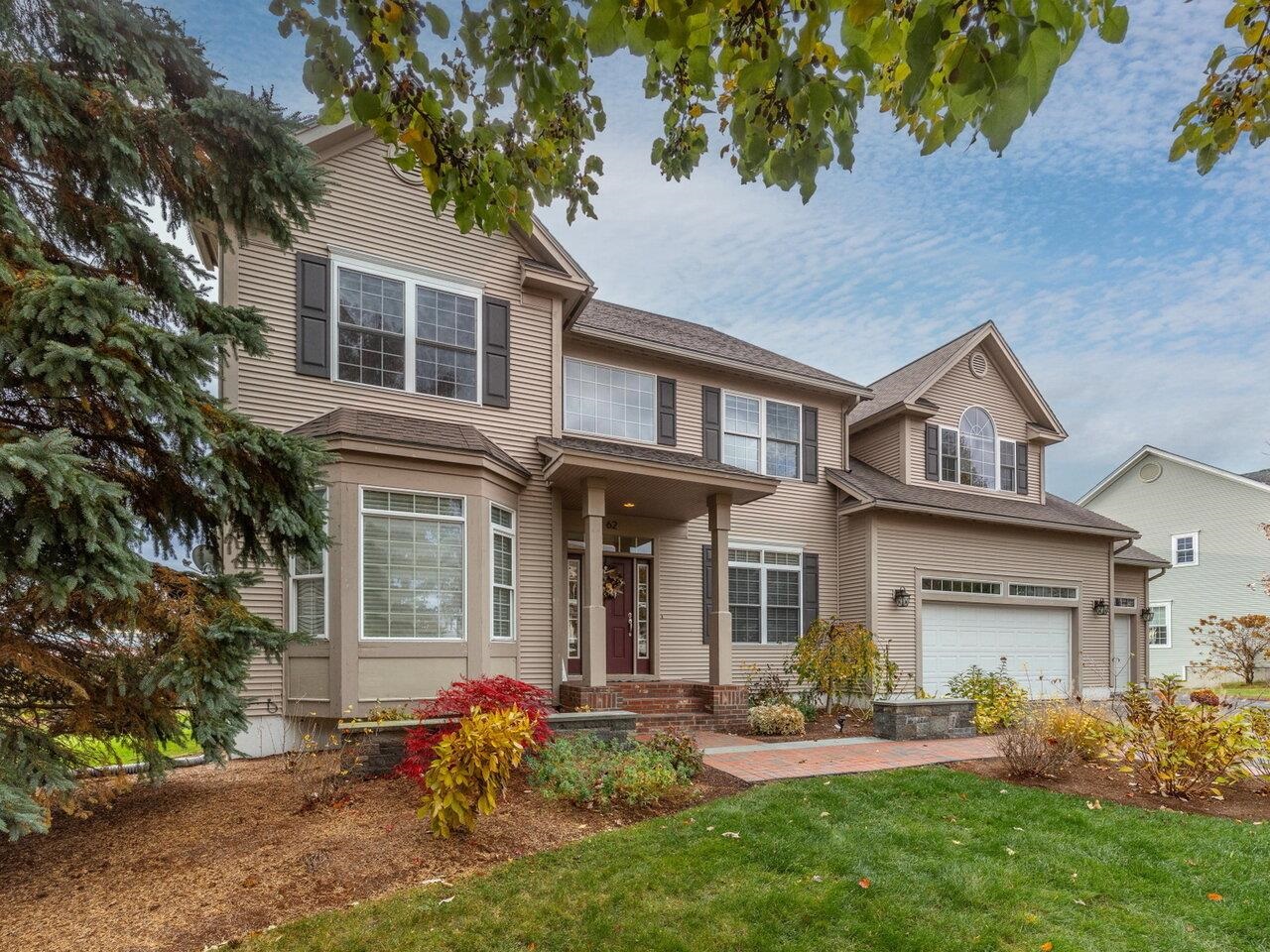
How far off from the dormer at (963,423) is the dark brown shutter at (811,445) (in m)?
1.69

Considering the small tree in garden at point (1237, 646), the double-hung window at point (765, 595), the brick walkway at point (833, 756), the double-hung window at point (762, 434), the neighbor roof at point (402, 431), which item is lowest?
the small tree in garden at point (1237, 646)

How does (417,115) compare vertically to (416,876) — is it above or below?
above

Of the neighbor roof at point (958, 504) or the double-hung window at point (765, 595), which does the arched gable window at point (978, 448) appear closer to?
the neighbor roof at point (958, 504)

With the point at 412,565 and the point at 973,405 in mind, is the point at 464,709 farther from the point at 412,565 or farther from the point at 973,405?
the point at 973,405

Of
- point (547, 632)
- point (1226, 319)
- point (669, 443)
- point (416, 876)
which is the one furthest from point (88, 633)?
point (1226, 319)

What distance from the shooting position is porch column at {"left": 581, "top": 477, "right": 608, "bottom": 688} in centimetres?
1003

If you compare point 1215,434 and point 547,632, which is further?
point 1215,434

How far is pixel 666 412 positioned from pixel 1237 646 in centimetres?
1936

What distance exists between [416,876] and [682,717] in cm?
623

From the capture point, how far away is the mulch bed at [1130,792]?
6512 millimetres

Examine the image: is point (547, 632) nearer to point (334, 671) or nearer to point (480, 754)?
point (334, 671)

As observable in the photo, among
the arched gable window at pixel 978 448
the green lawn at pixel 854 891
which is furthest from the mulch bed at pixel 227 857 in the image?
the arched gable window at pixel 978 448

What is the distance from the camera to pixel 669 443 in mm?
12805

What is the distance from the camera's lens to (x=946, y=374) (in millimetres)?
15617
